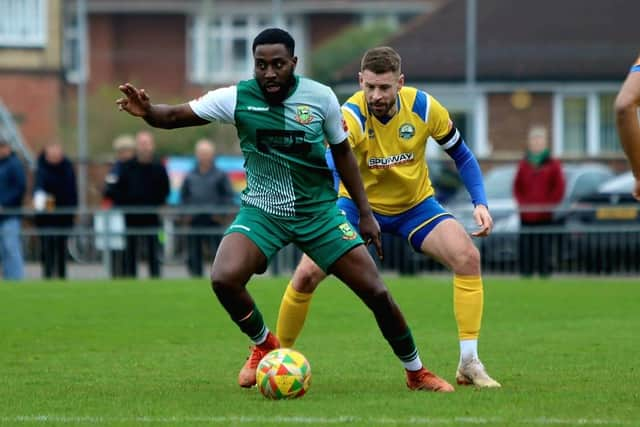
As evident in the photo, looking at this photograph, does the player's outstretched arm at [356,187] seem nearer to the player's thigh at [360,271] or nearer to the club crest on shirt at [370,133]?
the player's thigh at [360,271]

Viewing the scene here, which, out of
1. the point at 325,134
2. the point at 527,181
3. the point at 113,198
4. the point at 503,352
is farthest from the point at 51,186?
the point at 325,134

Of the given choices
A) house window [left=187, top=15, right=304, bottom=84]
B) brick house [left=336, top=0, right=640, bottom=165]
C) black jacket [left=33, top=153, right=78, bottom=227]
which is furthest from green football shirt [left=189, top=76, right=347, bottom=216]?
house window [left=187, top=15, right=304, bottom=84]

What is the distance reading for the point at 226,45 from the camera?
5678 centimetres

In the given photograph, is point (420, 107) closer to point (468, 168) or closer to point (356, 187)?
point (468, 168)

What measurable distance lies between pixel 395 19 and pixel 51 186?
3733cm

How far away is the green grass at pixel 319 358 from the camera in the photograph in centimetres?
852

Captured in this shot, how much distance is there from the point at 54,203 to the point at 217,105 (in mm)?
13701

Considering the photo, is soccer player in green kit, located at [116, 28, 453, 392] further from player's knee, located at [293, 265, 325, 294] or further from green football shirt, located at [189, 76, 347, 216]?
player's knee, located at [293, 265, 325, 294]

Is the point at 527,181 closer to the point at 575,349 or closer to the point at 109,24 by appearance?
the point at 575,349

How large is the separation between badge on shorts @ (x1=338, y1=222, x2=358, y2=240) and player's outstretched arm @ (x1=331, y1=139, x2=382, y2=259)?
6 centimetres

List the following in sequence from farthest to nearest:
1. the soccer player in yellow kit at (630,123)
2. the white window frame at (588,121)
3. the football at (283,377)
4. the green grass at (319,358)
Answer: the white window frame at (588,121) → the football at (283,377) → the green grass at (319,358) → the soccer player in yellow kit at (630,123)

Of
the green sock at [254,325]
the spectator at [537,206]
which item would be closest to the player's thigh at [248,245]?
the green sock at [254,325]

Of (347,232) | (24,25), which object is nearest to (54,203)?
(347,232)

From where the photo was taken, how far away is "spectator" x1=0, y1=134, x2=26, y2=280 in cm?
2145
